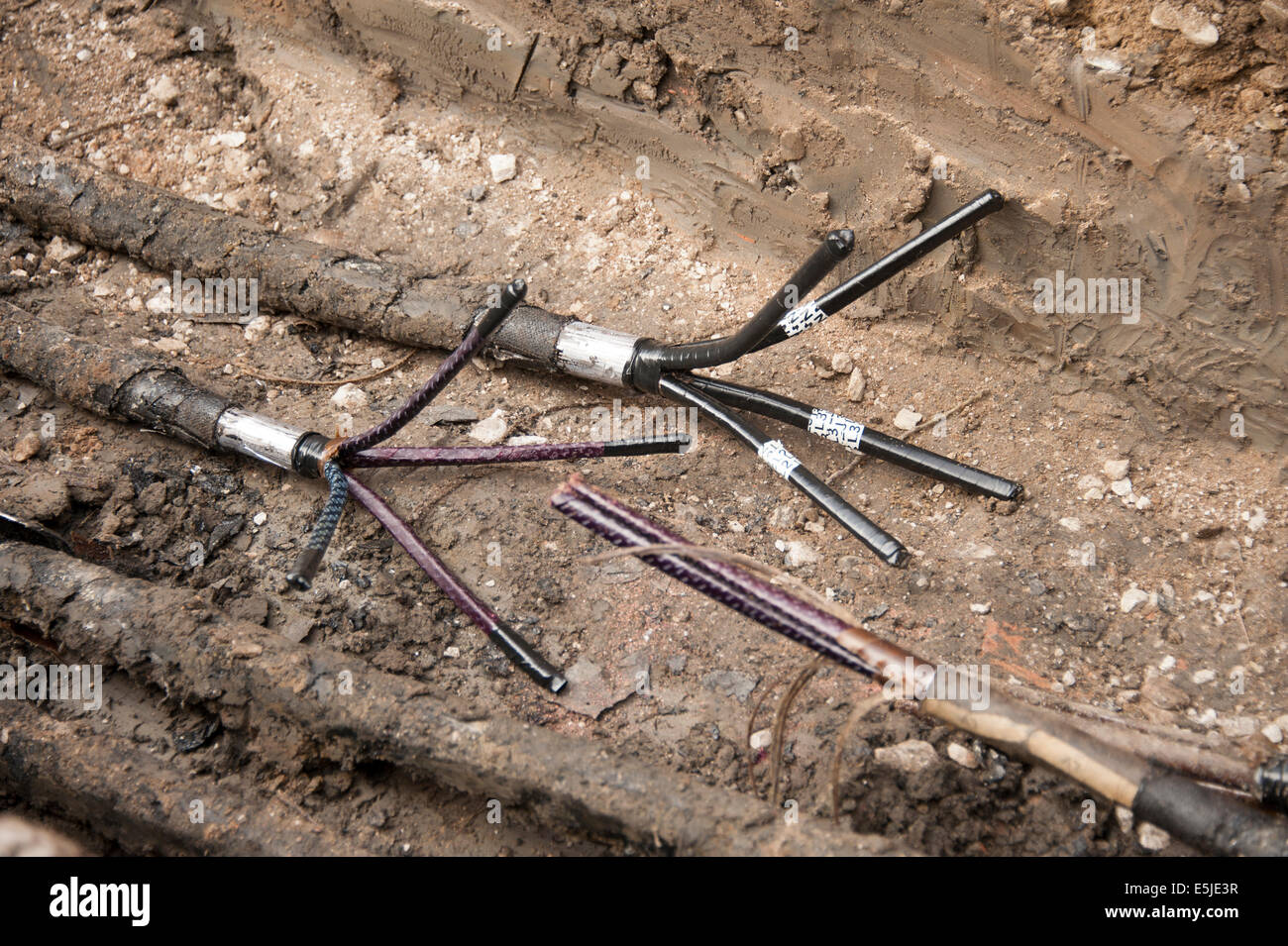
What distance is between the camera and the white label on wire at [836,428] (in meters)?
2.76

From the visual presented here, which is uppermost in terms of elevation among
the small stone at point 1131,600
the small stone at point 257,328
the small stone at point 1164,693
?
the small stone at point 1131,600

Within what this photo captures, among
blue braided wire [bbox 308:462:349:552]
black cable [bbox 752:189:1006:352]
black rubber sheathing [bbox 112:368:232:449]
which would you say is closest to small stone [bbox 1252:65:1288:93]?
black cable [bbox 752:189:1006:352]

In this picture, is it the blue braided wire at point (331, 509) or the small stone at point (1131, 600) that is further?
the small stone at point (1131, 600)

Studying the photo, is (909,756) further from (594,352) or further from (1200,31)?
(1200,31)

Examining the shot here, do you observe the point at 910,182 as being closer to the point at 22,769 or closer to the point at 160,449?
the point at 160,449

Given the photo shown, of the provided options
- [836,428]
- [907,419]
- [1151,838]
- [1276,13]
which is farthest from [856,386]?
[1151,838]

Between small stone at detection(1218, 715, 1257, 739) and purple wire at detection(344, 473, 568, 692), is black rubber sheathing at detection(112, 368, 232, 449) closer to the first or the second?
purple wire at detection(344, 473, 568, 692)

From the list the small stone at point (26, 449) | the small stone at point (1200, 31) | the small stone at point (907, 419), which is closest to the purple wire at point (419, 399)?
the small stone at point (26, 449)

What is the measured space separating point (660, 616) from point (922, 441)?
976 millimetres

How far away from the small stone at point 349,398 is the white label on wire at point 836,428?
57.7 inches

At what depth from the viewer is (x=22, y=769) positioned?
7.41 ft

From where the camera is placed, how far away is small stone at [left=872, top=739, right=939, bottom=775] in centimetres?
222

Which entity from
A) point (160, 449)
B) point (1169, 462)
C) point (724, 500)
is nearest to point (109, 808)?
point (160, 449)

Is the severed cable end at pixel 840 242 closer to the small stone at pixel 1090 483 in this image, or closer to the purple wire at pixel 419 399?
the purple wire at pixel 419 399
